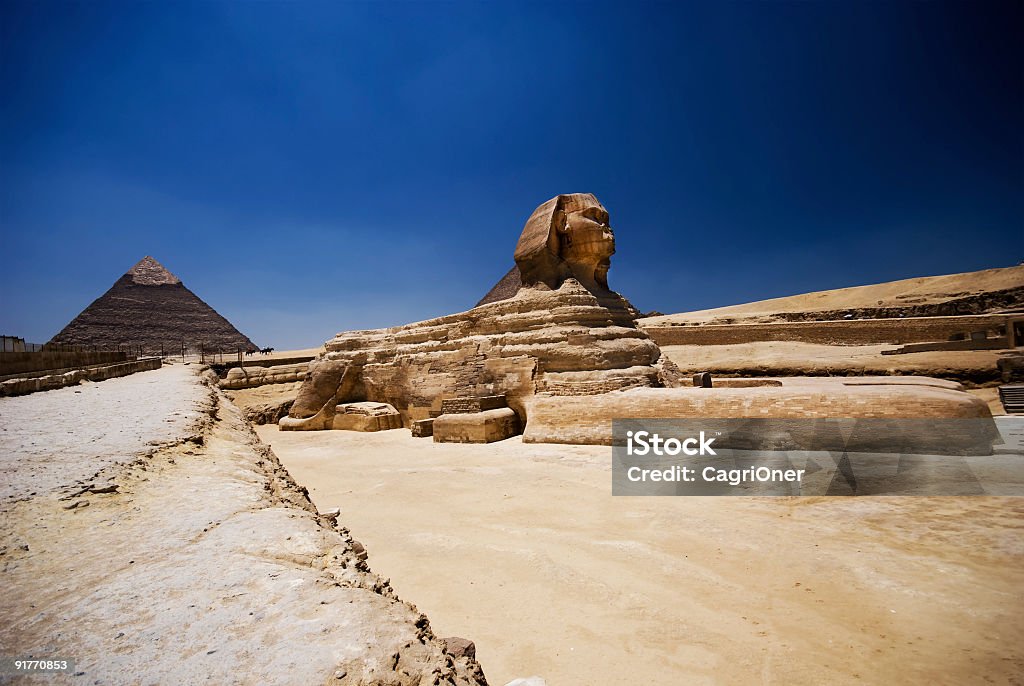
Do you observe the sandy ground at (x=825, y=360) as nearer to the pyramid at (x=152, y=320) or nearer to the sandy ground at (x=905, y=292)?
the sandy ground at (x=905, y=292)

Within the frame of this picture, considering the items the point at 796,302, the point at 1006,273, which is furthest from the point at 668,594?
the point at 796,302

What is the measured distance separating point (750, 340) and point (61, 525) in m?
22.3

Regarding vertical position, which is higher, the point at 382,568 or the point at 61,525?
the point at 61,525

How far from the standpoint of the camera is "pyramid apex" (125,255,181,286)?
4094cm

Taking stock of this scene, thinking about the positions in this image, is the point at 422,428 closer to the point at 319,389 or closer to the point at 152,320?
the point at 319,389

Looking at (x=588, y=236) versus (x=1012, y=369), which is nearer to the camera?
(x=588, y=236)

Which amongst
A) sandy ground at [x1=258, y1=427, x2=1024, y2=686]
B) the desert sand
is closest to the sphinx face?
sandy ground at [x1=258, y1=427, x2=1024, y2=686]

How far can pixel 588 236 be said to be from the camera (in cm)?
956

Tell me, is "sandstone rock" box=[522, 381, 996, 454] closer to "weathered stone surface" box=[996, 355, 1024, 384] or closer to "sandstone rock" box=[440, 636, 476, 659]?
"sandstone rock" box=[440, 636, 476, 659]

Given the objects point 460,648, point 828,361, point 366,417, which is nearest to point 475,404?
point 366,417

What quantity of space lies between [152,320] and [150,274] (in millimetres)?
4717

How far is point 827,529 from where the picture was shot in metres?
3.78

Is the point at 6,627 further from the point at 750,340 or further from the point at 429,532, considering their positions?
the point at 750,340

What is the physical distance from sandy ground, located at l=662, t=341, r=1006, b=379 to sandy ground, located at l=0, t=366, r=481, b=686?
1388 centimetres
